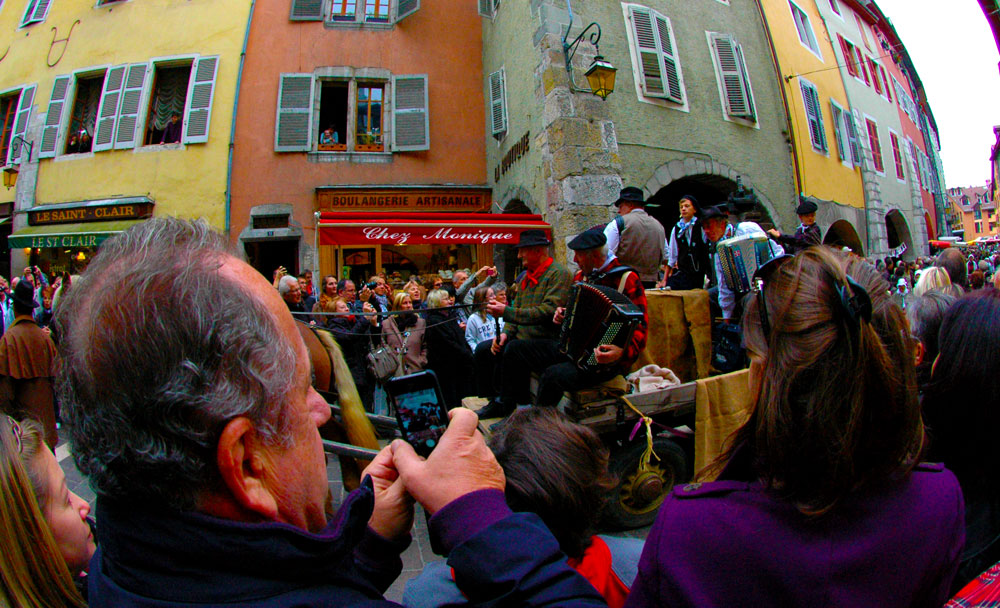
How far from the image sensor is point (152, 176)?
11398 millimetres

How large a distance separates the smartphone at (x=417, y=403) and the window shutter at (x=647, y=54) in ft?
27.6

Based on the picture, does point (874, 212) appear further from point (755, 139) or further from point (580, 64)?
point (580, 64)

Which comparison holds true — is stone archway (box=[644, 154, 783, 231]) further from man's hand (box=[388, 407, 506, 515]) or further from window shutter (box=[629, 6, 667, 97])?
man's hand (box=[388, 407, 506, 515])

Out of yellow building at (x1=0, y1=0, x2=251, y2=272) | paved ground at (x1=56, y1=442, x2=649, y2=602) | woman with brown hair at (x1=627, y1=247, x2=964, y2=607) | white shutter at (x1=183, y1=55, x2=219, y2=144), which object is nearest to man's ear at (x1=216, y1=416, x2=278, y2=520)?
woman with brown hair at (x1=627, y1=247, x2=964, y2=607)

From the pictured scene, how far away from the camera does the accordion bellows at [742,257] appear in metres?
3.43

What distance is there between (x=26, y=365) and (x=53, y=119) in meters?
10.9

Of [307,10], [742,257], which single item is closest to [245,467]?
[742,257]

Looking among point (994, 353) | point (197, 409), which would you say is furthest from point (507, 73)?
point (197, 409)

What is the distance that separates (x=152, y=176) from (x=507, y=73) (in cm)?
827

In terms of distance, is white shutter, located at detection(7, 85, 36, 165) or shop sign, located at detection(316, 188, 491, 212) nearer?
shop sign, located at detection(316, 188, 491, 212)

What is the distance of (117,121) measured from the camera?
11516 mm

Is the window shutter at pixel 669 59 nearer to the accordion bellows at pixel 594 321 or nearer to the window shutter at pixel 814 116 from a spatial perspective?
the window shutter at pixel 814 116

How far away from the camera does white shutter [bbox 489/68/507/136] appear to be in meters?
10.2

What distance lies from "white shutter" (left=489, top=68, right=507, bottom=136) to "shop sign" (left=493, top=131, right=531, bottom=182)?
0.59m
